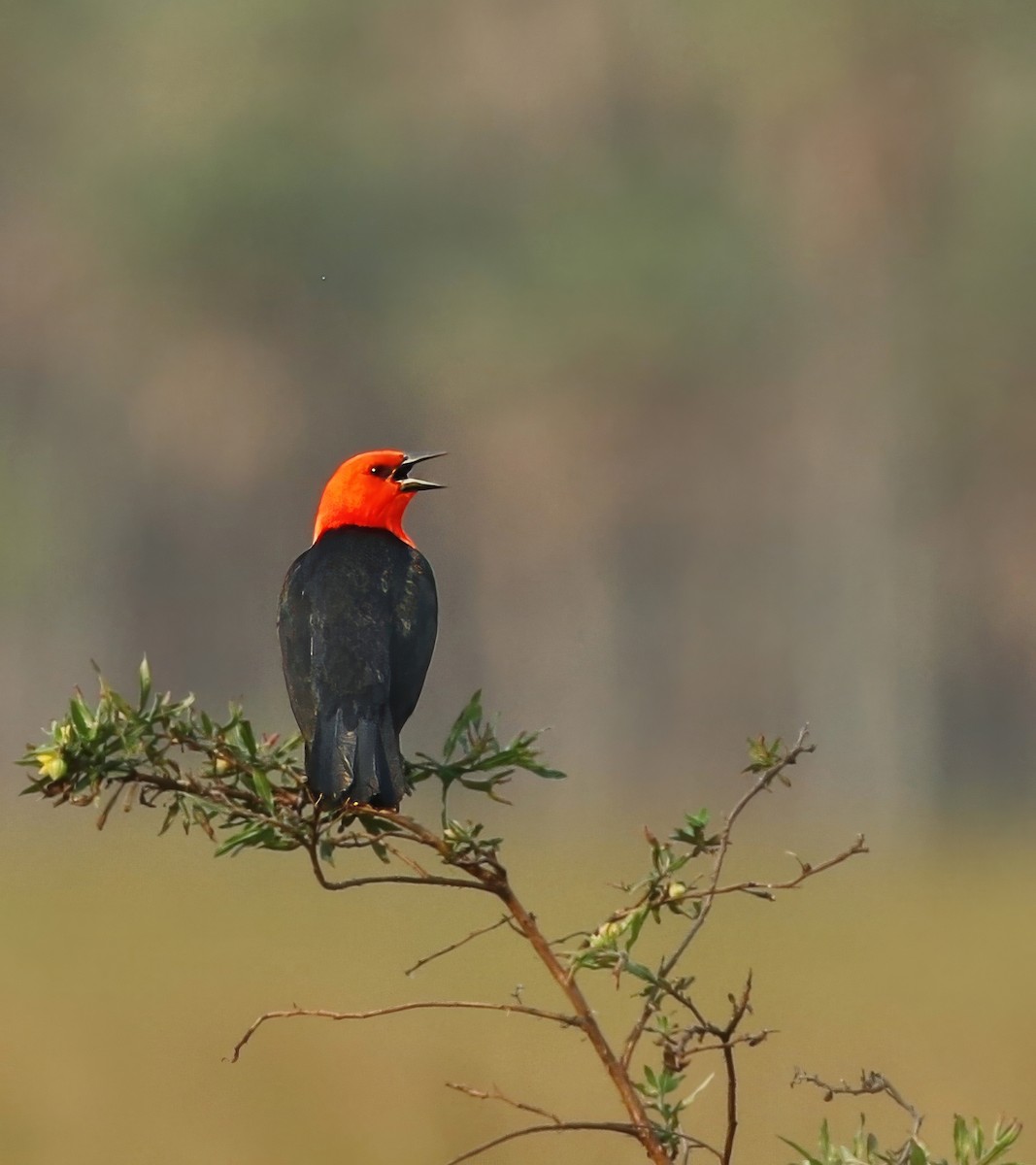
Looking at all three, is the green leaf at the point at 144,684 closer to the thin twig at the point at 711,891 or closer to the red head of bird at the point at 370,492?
the thin twig at the point at 711,891

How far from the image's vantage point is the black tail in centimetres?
330

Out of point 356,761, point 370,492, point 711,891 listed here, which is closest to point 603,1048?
point 711,891

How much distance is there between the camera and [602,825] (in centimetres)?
2280

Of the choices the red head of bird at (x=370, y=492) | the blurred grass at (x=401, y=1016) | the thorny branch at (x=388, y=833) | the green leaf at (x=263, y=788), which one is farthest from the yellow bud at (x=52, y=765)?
the blurred grass at (x=401, y=1016)

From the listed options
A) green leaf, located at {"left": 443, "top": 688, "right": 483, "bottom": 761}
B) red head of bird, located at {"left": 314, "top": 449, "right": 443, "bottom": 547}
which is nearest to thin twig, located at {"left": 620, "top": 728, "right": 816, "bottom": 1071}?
green leaf, located at {"left": 443, "top": 688, "right": 483, "bottom": 761}

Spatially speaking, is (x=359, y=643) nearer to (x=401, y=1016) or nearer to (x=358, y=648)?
(x=358, y=648)

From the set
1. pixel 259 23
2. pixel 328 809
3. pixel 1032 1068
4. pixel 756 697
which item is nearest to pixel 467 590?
pixel 756 697

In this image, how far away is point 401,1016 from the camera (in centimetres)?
1013

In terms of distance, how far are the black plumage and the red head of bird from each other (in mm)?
254

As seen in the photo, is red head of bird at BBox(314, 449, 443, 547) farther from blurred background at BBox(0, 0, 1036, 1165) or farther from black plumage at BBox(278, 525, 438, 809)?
blurred background at BBox(0, 0, 1036, 1165)

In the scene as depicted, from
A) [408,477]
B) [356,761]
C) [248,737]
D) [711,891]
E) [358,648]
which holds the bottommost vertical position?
[711,891]

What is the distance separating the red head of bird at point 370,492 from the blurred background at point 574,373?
21440mm

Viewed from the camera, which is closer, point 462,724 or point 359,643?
point 462,724

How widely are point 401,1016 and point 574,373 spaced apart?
25.0 metres
